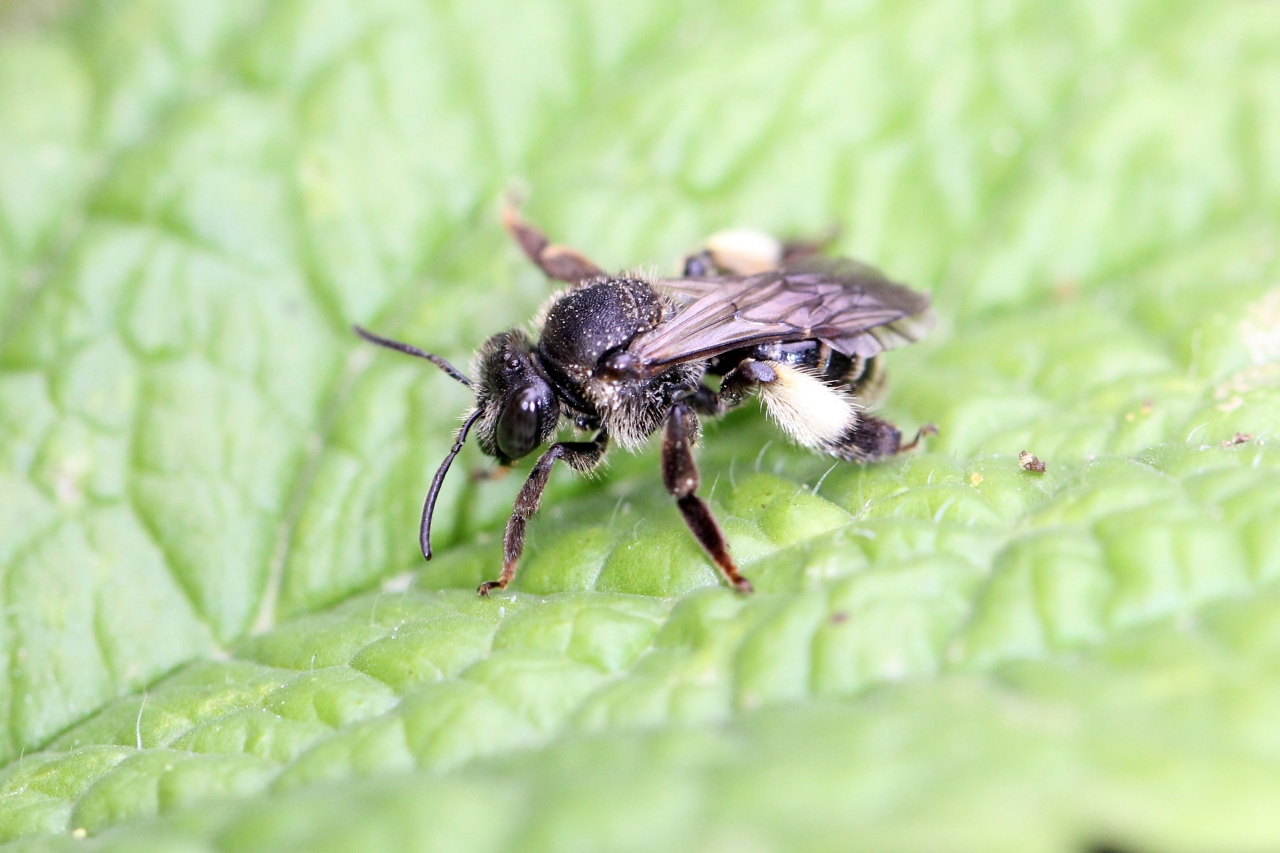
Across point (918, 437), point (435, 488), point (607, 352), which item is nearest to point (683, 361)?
point (607, 352)

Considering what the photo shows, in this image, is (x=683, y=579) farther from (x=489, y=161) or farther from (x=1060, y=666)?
(x=489, y=161)

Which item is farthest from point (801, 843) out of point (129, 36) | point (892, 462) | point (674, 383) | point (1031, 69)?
point (129, 36)

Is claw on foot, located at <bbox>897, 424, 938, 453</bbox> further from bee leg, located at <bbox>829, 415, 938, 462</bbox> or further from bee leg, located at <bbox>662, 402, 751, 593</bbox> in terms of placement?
bee leg, located at <bbox>662, 402, 751, 593</bbox>

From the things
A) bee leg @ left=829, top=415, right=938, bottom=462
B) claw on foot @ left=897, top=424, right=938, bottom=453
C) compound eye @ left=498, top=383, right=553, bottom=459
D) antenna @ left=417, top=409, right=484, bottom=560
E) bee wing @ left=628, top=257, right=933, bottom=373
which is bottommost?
antenna @ left=417, top=409, right=484, bottom=560

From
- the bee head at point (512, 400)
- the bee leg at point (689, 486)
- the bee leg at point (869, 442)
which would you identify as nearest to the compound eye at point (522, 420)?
the bee head at point (512, 400)

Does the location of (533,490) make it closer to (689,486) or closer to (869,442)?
(689,486)

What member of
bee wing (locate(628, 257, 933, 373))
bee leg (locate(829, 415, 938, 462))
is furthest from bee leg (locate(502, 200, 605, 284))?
bee leg (locate(829, 415, 938, 462))

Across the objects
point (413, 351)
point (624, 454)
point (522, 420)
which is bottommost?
point (522, 420)
